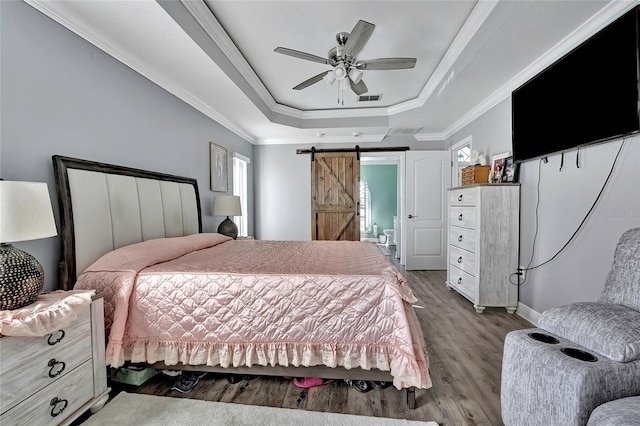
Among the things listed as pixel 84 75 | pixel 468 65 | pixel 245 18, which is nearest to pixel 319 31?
pixel 245 18

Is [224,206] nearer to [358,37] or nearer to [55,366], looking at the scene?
[55,366]

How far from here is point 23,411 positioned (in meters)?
1.07

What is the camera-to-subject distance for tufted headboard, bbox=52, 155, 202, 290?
1624 millimetres

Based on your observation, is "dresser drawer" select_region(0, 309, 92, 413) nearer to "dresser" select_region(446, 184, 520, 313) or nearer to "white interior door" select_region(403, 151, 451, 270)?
"dresser" select_region(446, 184, 520, 313)

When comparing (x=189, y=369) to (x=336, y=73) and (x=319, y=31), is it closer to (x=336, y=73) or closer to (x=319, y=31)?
(x=336, y=73)

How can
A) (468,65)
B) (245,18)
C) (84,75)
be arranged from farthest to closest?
(468,65) < (245,18) < (84,75)

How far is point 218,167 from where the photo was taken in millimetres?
3705

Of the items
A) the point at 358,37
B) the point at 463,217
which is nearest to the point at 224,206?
the point at 358,37

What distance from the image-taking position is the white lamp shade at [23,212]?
1.07 m

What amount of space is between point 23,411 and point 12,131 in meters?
1.38

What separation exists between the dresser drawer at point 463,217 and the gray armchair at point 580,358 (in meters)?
1.56

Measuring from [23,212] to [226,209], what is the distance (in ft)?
7.49

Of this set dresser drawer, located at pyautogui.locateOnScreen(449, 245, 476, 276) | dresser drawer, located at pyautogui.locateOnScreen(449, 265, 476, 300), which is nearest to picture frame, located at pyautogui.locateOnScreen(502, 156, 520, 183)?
dresser drawer, located at pyautogui.locateOnScreen(449, 245, 476, 276)

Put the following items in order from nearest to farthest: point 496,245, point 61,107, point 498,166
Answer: point 61,107 → point 496,245 → point 498,166
